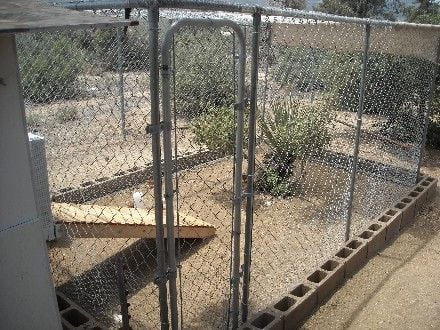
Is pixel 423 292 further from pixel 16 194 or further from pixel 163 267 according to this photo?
pixel 16 194

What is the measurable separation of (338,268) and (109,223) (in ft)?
6.37

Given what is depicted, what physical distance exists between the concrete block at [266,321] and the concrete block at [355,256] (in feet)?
3.36

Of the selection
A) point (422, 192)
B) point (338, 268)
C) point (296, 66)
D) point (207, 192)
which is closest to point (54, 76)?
point (296, 66)

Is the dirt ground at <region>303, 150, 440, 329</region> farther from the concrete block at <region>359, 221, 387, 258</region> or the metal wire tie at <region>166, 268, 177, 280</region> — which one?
the metal wire tie at <region>166, 268, 177, 280</region>

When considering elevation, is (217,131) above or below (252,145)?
below

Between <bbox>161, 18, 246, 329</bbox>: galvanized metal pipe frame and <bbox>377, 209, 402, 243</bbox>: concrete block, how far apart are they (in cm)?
224

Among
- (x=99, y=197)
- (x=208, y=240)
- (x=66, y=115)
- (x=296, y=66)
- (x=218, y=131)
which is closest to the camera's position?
(x=208, y=240)

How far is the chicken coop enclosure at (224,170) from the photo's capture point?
248cm

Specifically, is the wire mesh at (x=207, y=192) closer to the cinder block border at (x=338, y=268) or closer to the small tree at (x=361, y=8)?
the cinder block border at (x=338, y=268)

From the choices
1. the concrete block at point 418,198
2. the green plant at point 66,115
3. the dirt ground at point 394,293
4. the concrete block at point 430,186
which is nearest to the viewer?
the dirt ground at point 394,293

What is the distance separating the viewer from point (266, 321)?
312 centimetres

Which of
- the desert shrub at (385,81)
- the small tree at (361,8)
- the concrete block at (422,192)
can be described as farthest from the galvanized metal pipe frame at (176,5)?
the small tree at (361,8)

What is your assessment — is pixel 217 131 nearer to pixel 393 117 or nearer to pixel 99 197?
pixel 99 197

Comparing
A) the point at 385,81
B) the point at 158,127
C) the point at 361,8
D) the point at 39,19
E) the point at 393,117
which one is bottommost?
the point at 393,117
